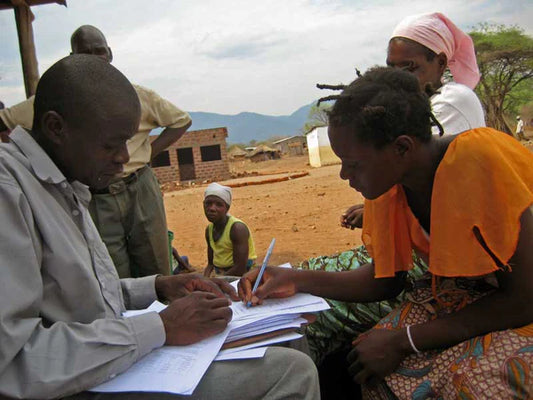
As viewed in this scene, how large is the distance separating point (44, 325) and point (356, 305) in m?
1.39

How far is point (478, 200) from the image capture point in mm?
1589

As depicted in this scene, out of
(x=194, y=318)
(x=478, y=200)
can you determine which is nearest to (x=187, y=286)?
(x=194, y=318)

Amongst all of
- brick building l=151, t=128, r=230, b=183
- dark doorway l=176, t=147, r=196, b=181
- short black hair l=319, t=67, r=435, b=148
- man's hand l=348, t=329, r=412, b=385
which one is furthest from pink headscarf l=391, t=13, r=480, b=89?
dark doorway l=176, t=147, r=196, b=181

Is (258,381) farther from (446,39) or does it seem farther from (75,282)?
(446,39)

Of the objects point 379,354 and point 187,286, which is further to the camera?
point 187,286

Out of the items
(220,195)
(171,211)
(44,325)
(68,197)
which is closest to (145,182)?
(220,195)

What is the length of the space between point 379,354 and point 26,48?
199 inches

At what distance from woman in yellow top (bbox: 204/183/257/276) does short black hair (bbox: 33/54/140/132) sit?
3.10 metres

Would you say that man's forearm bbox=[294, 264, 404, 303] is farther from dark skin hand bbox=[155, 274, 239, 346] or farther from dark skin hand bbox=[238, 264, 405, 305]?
dark skin hand bbox=[155, 274, 239, 346]

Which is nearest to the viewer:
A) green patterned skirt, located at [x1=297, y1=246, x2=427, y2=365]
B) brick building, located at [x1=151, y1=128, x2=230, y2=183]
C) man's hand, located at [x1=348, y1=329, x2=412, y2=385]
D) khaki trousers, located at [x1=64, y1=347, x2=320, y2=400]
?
khaki trousers, located at [x1=64, y1=347, x2=320, y2=400]

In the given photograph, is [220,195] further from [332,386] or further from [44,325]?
[44,325]

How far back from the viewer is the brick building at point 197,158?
27.3 meters

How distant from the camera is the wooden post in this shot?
5.13 meters

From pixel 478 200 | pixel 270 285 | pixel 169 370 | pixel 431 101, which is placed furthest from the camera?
pixel 431 101
